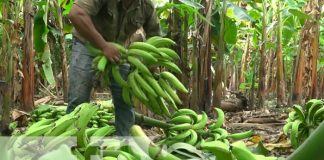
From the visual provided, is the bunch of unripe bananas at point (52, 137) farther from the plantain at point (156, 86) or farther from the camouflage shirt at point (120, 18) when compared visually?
the camouflage shirt at point (120, 18)

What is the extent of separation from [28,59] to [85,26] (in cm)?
284

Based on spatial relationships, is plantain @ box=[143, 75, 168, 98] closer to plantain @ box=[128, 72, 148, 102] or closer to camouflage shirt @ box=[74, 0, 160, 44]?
plantain @ box=[128, 72, 148, 102]

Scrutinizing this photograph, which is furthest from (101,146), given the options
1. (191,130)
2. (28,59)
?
(28,59)

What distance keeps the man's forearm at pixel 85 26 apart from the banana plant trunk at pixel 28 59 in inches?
102

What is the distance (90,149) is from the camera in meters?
0.73

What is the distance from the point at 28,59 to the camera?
4879mm

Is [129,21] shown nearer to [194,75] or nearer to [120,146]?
[120,146]

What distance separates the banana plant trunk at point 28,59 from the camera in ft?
15.6

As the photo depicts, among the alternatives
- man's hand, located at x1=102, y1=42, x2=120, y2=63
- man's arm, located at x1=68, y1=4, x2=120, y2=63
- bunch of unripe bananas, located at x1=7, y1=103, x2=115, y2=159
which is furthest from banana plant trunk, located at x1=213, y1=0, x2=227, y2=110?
bunch of unripe bananas, located at x1=7, y1=103, x2=115, y2=159

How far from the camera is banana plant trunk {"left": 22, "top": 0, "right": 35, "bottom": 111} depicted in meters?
4.77

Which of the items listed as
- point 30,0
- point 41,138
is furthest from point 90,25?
point 30,0

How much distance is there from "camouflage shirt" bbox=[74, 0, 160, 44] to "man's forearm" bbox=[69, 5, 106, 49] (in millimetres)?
183

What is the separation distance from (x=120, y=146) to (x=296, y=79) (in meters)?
5.76

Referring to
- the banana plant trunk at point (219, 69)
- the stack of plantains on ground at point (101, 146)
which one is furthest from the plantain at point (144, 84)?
the banana plant trunk at point (219, 69)
